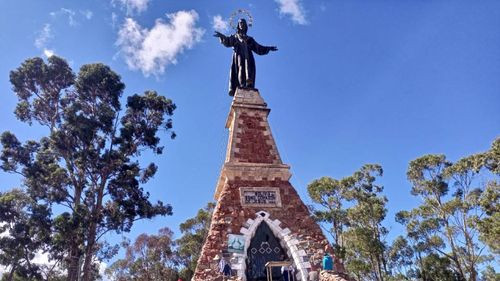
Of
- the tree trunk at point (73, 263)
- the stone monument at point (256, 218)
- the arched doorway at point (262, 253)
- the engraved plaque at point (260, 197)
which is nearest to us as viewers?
the stone monument at point (256, 218)

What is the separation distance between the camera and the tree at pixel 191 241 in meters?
23.8

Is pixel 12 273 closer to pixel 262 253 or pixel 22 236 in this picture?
pixel 22 236

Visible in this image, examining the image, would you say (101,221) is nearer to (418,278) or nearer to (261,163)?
(261,163)

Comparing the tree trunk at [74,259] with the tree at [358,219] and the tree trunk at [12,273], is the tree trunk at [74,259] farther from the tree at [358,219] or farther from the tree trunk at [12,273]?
the tree at [358,219]

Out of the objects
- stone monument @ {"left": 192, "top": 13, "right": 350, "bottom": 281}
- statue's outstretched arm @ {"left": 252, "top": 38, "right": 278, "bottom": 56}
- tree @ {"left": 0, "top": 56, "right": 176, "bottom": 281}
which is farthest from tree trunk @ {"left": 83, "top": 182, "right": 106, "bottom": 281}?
statue's outstretched arm @ {"left": 252, "top": 38, "right": 278, "bottom": 56}

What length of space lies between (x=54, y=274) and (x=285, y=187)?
1633 centimetres

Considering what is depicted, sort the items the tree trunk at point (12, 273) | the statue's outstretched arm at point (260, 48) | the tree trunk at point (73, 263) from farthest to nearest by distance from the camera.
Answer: the tree trunk at point (12, 273), the tree trunk at point (73, 263), the statue's outstretched arm at point (260, 48)

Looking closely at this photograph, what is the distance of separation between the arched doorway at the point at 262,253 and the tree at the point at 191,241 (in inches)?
562

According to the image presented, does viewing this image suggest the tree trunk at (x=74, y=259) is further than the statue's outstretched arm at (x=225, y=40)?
Yes

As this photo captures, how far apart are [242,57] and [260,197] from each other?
18.1 ft

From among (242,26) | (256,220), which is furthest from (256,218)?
(242,26)

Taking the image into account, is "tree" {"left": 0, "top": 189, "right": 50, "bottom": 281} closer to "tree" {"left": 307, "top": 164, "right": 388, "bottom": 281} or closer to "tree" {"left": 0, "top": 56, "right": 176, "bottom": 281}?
"tree" {"left": 0, "top": 56, "right": 176, "bottom": 281}

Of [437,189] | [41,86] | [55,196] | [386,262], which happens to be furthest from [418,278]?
[41,86]

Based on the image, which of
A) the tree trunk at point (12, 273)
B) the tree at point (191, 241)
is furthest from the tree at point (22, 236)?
the tree at point (191, 241)
